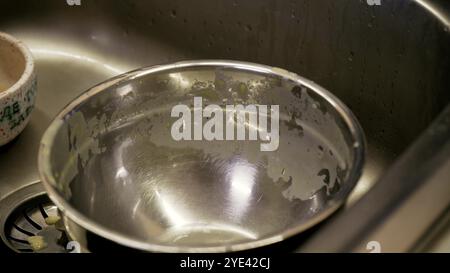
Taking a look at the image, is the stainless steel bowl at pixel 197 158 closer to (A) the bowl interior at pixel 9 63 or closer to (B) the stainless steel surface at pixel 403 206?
(B) the stainless steel surface at pixel 403 206

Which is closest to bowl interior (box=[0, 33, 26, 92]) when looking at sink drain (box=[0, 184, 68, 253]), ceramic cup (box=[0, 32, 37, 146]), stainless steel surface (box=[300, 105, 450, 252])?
ceramic cup (box=[0, 32, 37, 146])

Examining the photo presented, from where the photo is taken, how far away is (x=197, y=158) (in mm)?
657

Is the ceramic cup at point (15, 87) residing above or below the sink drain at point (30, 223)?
above

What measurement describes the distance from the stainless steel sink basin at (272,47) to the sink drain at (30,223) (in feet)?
0.07

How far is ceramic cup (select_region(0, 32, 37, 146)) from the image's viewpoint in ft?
2.36

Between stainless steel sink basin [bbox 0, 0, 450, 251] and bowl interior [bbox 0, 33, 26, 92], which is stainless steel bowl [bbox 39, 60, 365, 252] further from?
bowl interior [bbox 0, 33, 26, 92]

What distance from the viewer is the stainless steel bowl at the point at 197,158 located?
58 cm

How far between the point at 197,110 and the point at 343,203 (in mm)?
240

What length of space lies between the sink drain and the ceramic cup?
0.07 m

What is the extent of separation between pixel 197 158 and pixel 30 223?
22cm

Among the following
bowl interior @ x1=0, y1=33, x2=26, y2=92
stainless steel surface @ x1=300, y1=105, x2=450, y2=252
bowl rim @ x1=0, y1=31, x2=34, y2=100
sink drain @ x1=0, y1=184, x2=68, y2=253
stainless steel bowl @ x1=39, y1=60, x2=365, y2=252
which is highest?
stainless steel surface @ x1=300, y1=105, x2=450, y2=252

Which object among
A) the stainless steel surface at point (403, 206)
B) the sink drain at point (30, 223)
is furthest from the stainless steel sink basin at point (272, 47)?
the stainless steel surface at point (403, 206)
